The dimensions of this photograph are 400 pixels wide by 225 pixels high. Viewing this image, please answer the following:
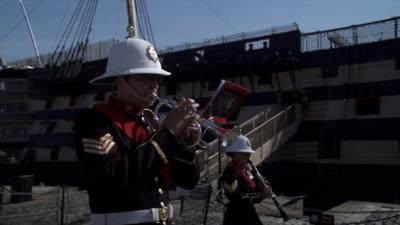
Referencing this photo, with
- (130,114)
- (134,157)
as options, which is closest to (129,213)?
(134,157)

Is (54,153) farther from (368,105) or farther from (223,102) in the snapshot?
(223,102)

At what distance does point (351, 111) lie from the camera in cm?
1978

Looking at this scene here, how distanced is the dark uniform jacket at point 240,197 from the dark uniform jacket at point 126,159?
265 cm

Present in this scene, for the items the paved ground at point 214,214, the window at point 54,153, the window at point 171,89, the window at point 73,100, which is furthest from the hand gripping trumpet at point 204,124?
the window at point 54,153

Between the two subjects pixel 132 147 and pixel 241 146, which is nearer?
pixel 132 147

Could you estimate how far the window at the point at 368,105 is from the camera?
19188 mm

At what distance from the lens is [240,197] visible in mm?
5574

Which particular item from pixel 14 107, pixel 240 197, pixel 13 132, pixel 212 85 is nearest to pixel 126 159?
pixel 240 197

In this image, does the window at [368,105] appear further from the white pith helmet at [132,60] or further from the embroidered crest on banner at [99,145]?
the embroidered crest on banner at [99,145]

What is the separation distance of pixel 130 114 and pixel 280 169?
1896 cm

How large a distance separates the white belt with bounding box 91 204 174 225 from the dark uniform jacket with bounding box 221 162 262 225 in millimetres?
2856

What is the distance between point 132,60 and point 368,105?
18.1 metres

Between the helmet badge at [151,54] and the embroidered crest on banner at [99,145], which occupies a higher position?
the helmet badge at [151,54]

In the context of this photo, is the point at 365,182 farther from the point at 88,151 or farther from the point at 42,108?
the point at 42,108
